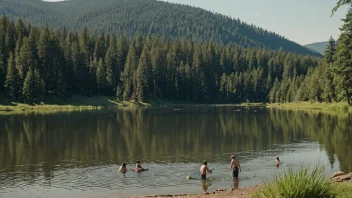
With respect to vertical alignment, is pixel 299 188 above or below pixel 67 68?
below

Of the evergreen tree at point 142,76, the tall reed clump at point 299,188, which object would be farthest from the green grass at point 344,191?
the evergreen tree at point 142,76

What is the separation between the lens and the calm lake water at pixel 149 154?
33.1m

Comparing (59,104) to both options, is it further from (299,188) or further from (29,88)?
(299,188)

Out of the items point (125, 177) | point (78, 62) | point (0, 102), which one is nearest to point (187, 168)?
point (125, 177)

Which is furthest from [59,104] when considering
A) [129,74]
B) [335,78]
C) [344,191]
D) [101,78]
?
[344,191]

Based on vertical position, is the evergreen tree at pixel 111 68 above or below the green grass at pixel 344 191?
above

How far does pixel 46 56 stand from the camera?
15625cm

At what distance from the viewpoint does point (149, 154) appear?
160 ft

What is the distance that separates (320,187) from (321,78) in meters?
124

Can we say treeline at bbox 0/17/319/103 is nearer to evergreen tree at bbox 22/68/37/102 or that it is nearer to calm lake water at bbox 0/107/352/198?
evergreen tree at bbox 22/68/37/102

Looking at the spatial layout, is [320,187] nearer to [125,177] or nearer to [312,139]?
[125,177]

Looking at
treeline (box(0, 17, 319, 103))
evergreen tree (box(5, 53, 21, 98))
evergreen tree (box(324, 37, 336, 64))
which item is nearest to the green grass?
evergreen tree (box(324, 37, 336, 64))

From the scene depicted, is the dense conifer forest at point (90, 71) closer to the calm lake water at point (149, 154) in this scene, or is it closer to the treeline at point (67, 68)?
the treeline at point (67, 68)

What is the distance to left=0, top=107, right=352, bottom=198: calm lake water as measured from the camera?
33.1 metres
